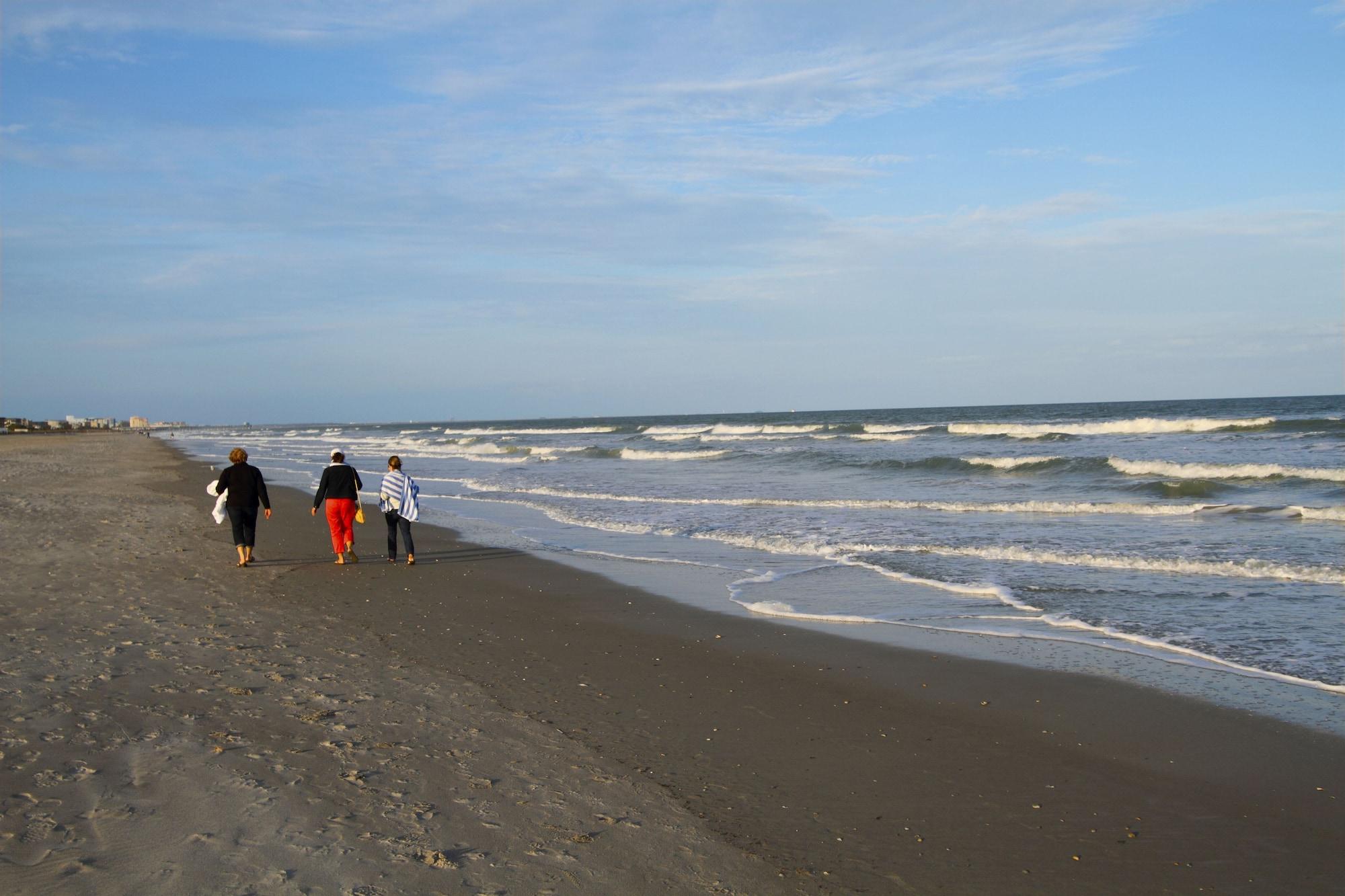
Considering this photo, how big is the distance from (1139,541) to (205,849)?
12210 millimetres

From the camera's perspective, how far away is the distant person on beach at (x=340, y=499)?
38.4ft

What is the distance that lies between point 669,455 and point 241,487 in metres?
30.0

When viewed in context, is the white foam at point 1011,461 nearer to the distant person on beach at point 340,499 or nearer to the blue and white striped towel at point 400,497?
the blue and white striped towel at point 400,497

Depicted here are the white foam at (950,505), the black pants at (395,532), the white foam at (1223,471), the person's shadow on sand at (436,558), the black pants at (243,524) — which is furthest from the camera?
the white foam at (1223,471)

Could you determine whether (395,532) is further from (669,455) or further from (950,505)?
(669,455)

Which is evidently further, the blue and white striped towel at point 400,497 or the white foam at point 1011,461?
the white foam at point 1011,461

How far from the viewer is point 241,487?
11.7m

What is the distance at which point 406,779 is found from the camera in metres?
4.30

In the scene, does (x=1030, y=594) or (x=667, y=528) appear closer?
(x=1030, y=594)

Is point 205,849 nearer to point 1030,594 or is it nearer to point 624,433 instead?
point 1030,594

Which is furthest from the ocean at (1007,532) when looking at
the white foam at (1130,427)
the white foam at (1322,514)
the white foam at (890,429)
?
the white foam at (890,429)

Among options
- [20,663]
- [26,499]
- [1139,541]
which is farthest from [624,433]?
[20,663]

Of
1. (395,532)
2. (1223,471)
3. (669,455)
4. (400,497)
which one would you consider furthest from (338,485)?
(669,455)

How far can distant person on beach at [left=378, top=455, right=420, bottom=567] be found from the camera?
12.0m
